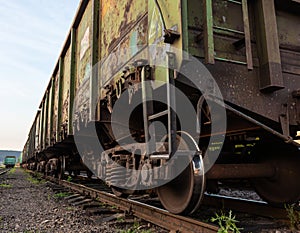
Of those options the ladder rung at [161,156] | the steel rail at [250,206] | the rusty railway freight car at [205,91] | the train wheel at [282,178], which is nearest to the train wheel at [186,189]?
the rusty railway freight car at [205,91]

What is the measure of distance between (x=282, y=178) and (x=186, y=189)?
4.70ft

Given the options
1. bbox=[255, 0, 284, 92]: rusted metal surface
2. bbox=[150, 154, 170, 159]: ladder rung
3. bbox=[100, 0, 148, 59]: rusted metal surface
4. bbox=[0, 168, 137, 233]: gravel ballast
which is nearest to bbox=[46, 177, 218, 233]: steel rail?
bbox=[0, 168, 137, 233]: gravel ballast

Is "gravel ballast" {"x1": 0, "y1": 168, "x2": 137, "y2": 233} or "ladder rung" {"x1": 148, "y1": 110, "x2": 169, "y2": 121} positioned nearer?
"ladder rung" {"x1": 148, "y1": 110, "x2": 169, "y2": 121}

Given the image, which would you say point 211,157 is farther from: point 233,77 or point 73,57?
point 73,57

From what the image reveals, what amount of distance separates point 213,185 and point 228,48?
187cm

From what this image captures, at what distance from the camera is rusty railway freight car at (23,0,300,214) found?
2.41 m

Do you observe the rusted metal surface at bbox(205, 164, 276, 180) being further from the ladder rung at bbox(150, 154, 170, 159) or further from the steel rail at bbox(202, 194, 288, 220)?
the ladder rung at bbox(150, 154, 170, 159)

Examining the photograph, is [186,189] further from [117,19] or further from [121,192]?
[117,19]

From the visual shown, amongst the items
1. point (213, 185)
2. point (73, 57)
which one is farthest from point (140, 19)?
point (73, 57)

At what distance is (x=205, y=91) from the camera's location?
2.36 m

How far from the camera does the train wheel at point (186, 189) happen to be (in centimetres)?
249

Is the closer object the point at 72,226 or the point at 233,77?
the point at 233,77

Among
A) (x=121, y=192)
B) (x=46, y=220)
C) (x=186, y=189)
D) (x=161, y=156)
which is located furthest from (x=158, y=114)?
(x=46, y=220)

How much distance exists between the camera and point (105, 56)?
4.40 metres
